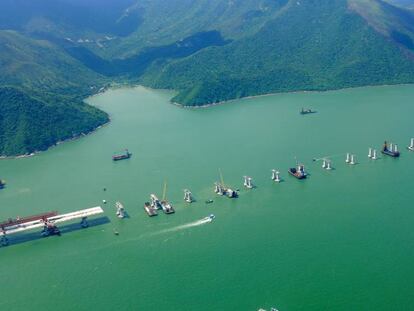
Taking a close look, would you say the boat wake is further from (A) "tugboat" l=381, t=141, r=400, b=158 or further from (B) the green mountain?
(B) the green mountain

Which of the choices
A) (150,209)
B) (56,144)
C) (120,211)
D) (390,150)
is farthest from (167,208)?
(56,144)

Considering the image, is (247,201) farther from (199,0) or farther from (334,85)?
(199,0)

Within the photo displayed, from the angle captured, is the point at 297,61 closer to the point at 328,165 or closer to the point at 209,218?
the point at 328,165

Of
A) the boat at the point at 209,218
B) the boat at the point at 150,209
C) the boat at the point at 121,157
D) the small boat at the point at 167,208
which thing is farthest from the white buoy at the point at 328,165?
the boat at the point at 121,157

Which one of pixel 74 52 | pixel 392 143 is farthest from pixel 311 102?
pixel 74 52

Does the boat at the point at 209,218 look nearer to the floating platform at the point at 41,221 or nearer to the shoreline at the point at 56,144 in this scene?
the floating platform at the point at 41,221

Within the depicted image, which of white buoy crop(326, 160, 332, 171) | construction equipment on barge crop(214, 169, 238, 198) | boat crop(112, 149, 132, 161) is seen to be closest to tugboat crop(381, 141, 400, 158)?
white buoy crop(326, 160, 332, 171)

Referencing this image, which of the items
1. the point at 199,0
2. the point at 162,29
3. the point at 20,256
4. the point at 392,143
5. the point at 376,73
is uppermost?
the point at 199,0
